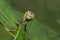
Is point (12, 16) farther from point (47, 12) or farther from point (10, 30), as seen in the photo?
point (47, 12)

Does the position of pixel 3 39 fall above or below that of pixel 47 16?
above

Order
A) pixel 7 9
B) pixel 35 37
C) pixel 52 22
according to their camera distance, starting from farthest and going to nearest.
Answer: pixel 52 22, pixel 35 37, pixel 7 9

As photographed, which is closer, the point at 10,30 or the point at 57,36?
the point at 10,30

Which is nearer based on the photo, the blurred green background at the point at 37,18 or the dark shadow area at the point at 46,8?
the blurred green background at the point at 37,18

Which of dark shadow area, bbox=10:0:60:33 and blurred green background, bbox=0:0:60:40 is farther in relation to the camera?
dark shadow area, bbox=10:0:60:33

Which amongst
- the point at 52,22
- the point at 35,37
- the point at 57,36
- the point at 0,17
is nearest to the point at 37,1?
the point at 52,22

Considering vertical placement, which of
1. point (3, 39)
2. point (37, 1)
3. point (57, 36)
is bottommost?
point (37, 1)

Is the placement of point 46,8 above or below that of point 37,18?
below

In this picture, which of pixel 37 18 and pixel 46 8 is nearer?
pixel 37 18
